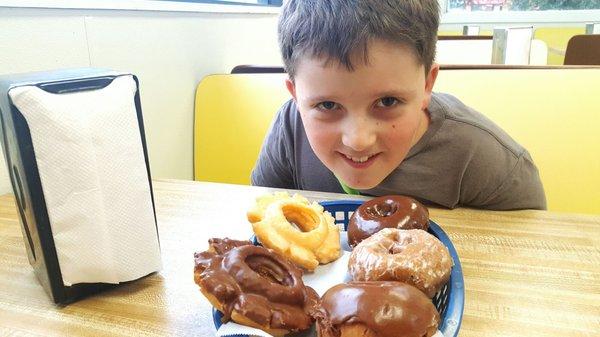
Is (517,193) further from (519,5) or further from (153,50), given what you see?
(519,5)

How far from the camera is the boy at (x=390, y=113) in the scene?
70 cm

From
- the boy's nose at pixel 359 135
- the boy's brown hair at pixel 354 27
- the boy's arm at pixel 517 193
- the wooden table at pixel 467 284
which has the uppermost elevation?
the boy's brown hair at pixel 354 27

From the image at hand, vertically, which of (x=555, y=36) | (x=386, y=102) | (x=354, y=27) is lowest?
(x=555, y=36)

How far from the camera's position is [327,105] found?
73 centimetres

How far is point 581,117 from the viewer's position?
50.1 inches

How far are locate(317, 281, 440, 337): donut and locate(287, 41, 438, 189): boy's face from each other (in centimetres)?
29

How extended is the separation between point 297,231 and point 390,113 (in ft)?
0.81

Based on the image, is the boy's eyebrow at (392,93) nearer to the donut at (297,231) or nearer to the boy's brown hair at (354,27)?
the boy's brown hair at (354,27)

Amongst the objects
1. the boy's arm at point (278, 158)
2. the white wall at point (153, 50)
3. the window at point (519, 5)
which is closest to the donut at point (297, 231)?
the boy's arm at point (278, 158)

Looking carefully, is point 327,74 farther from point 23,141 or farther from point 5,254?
point 5,254

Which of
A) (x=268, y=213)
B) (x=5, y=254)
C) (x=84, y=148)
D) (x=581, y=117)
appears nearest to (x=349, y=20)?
(x=268, y=213)

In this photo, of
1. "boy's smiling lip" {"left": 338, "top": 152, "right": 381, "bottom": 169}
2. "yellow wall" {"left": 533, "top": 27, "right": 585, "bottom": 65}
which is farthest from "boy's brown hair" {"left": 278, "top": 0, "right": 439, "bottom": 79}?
"yellow wall" {"left": 533, "top": 27, "right": 585, "bottom": 65}

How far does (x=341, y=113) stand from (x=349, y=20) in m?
0.14

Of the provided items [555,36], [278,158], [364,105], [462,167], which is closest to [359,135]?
[364,105]
